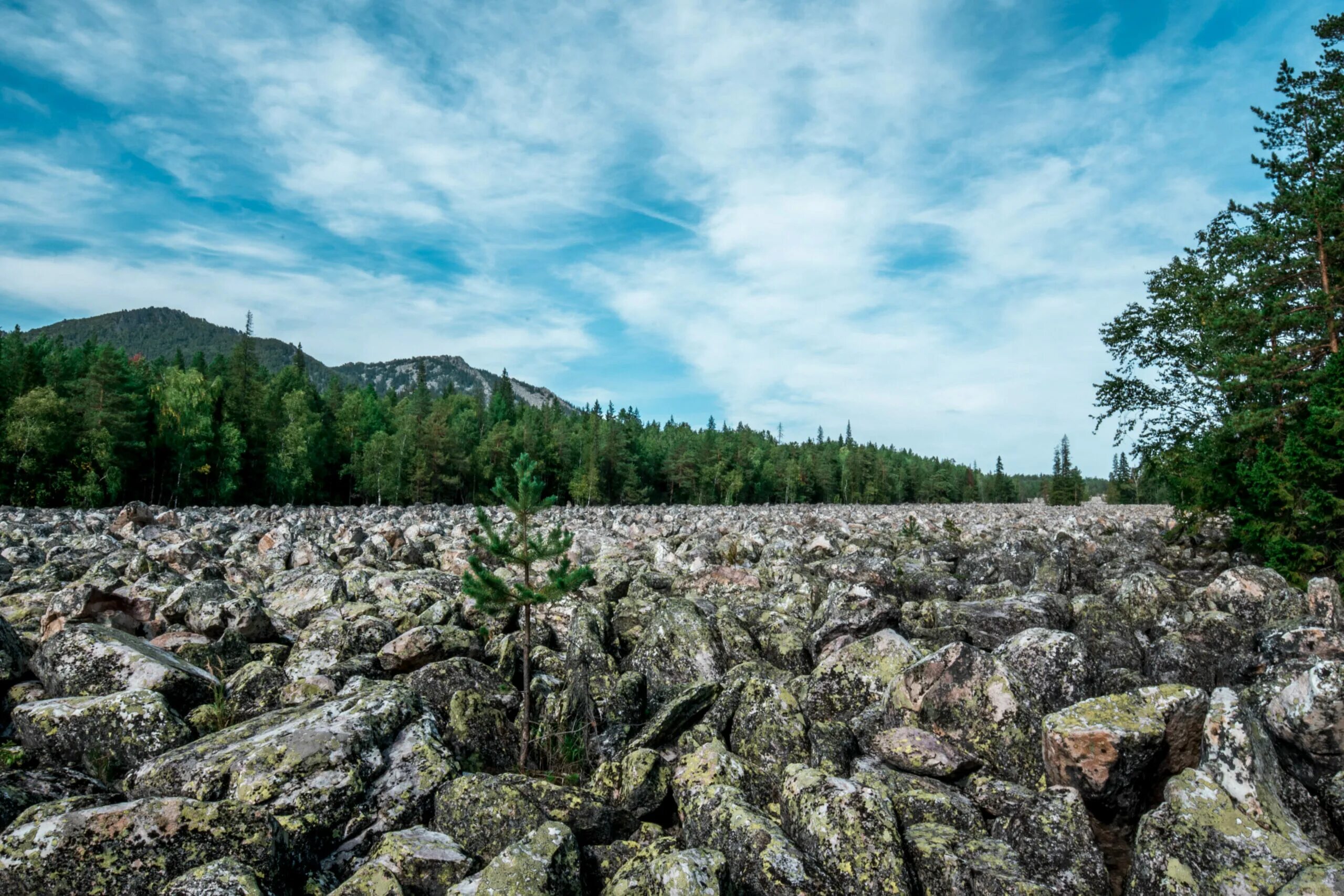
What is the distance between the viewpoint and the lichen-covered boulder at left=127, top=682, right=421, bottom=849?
567 centimetres

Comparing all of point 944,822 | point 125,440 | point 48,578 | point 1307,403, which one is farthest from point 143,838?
point 125,440

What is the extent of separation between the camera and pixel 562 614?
11.5m

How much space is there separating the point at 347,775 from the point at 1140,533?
2781 cm

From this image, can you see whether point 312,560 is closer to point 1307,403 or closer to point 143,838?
point 143,838

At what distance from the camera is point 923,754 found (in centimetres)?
668

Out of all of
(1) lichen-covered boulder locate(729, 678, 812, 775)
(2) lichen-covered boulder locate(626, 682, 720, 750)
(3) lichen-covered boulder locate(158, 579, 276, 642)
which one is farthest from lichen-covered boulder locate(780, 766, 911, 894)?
(3) lichen-covered boulder locate(158, 579, 276, 642)

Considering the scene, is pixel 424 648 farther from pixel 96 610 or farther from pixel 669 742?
pixel 96 610

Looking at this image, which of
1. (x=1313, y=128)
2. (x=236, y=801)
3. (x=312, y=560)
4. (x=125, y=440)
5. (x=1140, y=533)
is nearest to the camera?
(x=236, y=801)

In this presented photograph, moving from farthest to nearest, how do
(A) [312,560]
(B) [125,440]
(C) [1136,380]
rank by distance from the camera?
(B) [125,440], (C) [1136,380], (A) [312,560]

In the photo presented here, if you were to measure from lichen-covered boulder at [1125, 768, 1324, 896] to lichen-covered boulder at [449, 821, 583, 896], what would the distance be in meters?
4.08

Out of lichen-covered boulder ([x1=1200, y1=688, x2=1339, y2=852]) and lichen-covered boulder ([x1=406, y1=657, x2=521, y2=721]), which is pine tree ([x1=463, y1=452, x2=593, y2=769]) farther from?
lichen-covered boulder ([x1=1200, y1=688, x2=1339, y2=852])

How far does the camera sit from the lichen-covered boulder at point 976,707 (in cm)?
672

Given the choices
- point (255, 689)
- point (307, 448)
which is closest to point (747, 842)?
point (255, 689)

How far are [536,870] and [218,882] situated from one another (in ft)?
6.49
